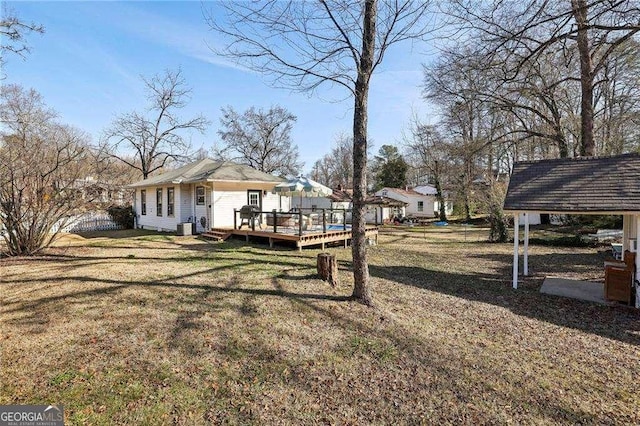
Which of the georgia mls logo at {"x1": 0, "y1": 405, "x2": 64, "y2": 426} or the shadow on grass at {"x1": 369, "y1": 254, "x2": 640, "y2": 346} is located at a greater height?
the georgia mls logo at {"x1": 0, "y1": 405, "x2": 64, "y2": 426}

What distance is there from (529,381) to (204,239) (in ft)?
42.4

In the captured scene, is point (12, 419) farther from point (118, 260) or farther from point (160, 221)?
point (160, 221)

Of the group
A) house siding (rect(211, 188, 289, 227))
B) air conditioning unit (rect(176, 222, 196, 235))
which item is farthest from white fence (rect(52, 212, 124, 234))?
house siding (rect(211, 188, 289, 227))

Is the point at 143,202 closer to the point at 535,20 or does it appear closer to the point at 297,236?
the point at 297,236

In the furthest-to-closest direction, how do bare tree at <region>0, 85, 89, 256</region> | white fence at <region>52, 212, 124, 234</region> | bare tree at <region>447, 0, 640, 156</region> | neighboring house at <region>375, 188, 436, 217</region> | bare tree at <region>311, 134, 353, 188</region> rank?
bare tree at <region>311, 134, 353, 188</region>, neighboring house at <region>375, 188, 436, 217</region>, white fence at <region>52, 212, 124, 234</region>, bare tree at <region>0, 85, 89, 256</region>, bare tree at <region>447, 0, 640, 156</region>

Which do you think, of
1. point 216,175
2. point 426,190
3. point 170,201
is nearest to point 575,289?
point 216,175

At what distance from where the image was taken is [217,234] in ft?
47.4

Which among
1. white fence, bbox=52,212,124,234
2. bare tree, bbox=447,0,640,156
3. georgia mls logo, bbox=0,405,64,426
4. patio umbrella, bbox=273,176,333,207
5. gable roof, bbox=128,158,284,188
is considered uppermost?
bare tree, bbox=447,0,640,156

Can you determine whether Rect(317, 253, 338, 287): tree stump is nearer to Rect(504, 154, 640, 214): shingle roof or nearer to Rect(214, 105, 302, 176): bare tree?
Rect(504, 154, 640, 214): shingle roof

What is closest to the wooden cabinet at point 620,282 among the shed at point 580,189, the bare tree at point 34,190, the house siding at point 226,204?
the shed at point 580,189

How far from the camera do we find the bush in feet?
68.5

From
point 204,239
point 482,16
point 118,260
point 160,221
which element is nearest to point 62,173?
point 118,260

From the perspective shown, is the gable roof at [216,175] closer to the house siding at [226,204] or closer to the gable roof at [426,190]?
the house siding at [226,204]

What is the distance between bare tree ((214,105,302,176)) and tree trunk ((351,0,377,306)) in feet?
95.5
